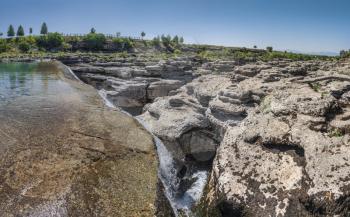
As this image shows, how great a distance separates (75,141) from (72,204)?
5.14 m

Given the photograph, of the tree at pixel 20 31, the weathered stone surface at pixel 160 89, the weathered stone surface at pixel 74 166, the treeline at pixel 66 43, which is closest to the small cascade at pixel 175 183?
the weathered stone surface at pixel 74 166

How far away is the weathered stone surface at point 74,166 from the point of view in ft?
31.1

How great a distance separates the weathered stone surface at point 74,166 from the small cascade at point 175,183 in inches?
47.9

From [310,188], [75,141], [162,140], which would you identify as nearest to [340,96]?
[310,188]

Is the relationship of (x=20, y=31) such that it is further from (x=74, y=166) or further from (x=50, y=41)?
(x=74, y=166)

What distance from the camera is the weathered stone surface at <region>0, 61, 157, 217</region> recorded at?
9469 millimetres

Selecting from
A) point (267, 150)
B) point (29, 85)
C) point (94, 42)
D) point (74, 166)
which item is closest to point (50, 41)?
point (94, 42)

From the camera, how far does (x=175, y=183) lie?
15703 millimetres

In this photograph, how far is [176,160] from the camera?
18.1m

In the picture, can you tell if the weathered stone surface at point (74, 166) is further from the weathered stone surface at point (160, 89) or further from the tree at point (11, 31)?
the tree at point (11, 31)

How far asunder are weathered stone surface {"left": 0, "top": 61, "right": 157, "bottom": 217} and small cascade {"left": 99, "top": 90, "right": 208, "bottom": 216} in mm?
1217

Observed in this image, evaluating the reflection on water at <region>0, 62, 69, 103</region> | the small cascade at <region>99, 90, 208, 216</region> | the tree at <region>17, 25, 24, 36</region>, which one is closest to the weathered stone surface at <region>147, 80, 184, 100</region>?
the reflection on water at <region>0, 62, 69, 103</region>

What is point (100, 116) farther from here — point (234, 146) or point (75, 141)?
point (234, 146)

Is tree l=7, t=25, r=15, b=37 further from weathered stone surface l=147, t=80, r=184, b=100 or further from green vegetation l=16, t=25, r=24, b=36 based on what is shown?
weathered stone surface l=147, t=80, r=184, b=100
